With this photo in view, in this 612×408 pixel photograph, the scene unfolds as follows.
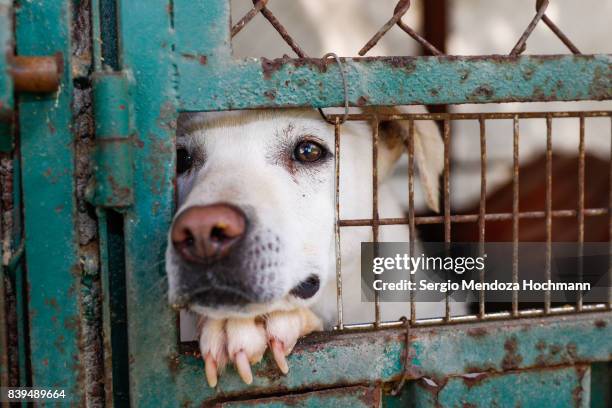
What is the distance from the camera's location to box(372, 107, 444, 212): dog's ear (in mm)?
1848

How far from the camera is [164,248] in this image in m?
1.23

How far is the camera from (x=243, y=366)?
1267mm

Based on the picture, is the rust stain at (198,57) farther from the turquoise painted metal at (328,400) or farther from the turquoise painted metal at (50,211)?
the turquoise painted metal at (328,400)

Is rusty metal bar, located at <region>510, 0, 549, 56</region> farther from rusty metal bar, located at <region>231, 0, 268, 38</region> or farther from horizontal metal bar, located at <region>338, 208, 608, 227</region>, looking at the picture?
rusty metal bar, located at <region>231, 0, 268, 38</region>

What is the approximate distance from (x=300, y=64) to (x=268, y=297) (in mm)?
510

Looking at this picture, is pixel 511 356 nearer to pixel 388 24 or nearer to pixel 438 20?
pixel 388 24

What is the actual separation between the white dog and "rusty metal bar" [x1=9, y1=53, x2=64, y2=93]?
13.8 inches

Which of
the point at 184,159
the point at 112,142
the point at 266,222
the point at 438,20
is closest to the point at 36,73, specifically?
the point at 112,142

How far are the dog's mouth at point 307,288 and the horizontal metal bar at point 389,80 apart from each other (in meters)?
0.47

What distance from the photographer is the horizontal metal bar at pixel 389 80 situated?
4.01 feet

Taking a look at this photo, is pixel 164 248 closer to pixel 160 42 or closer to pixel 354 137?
pixel 160 42

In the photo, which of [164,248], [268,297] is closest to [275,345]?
[268,297]

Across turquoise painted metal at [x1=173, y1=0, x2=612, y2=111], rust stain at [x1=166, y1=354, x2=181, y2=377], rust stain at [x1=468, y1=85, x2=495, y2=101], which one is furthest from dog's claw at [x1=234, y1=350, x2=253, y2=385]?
rust stain at [x1=468, y1=85, x2=495, y2=101]

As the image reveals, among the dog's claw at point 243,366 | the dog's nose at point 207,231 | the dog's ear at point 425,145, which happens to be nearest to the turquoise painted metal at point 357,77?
the dog's nose at point 207,231
